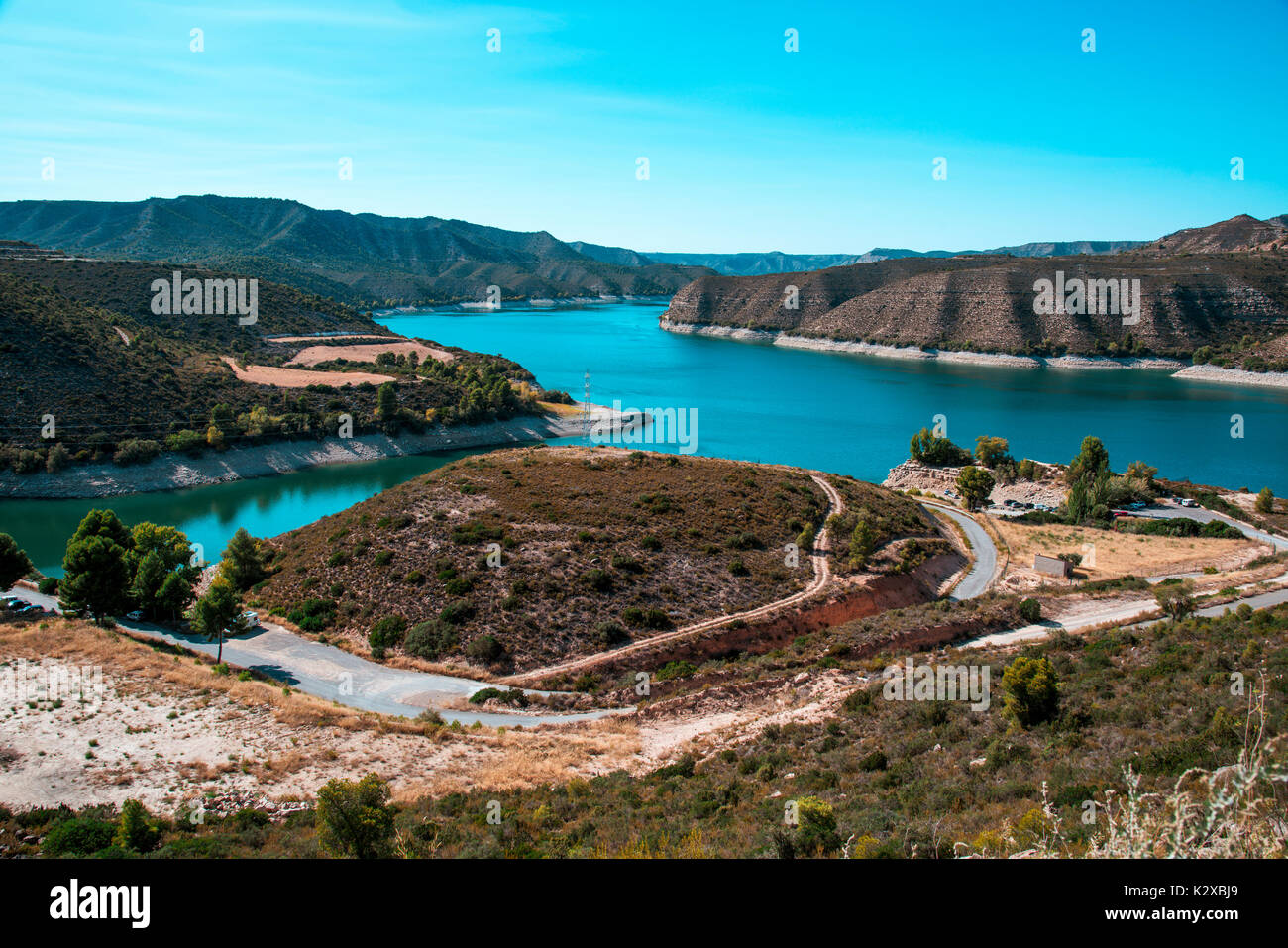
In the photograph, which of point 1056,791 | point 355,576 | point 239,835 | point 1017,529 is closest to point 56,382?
point 355,576

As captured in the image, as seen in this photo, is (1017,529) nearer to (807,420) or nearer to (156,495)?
(807,420)

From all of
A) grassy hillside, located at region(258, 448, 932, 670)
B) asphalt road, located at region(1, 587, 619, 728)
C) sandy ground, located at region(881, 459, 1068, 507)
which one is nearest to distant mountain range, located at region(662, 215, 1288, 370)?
sandy ground, located at region(881, 459, 1068, 507)

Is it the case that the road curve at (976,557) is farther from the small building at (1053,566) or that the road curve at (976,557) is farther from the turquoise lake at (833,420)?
the turquoise lake at (833,420)

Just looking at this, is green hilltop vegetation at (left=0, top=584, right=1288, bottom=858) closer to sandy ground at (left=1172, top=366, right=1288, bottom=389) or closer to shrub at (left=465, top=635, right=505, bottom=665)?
shrub at (left=465, top=635, right=505, bottom=665)

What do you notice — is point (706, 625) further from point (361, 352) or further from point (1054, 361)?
point (1054, 361)

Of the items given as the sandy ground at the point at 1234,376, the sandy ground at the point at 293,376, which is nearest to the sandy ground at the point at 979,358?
the sandy ground at the point at 1234,376

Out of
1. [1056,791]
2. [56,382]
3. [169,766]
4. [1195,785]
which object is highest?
[56,382]

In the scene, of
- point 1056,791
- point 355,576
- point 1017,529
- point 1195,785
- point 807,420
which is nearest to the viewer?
point 1195,785
